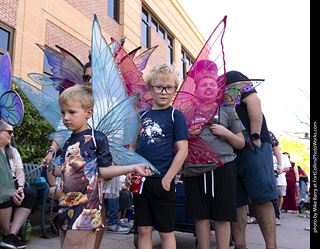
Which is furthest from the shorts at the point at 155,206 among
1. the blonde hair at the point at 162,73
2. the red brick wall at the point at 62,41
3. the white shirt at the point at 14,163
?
the red brick wall at the point at 62,41

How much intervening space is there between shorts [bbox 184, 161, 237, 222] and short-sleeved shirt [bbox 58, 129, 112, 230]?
1.01 metres

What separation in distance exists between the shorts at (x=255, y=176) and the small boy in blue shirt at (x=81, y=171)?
1428 millimetres

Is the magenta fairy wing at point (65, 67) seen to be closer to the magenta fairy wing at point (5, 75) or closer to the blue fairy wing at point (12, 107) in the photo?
the magenta fairy wing at point (5, 75)

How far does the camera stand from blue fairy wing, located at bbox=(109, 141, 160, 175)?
6.10 ft

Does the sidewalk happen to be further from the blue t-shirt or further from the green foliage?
the blue t-shirt

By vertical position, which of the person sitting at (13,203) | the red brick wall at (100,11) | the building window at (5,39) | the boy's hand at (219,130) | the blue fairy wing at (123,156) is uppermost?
the red brick wall at (100,11)

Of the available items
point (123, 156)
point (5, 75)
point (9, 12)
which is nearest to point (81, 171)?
point (123, 156)

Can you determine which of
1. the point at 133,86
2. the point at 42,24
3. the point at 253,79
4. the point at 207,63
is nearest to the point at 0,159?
the point at 133,86

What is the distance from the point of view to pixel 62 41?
992 centimetres

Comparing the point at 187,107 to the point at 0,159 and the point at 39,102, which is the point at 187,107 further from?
the point at 0,159

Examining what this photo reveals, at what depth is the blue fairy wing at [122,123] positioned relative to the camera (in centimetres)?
190

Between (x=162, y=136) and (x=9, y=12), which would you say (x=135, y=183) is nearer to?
Result: (x=162, y=136)

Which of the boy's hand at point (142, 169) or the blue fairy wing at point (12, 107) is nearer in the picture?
the boy's hand at point (142, 169)

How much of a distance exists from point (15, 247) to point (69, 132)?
78.9 inches
